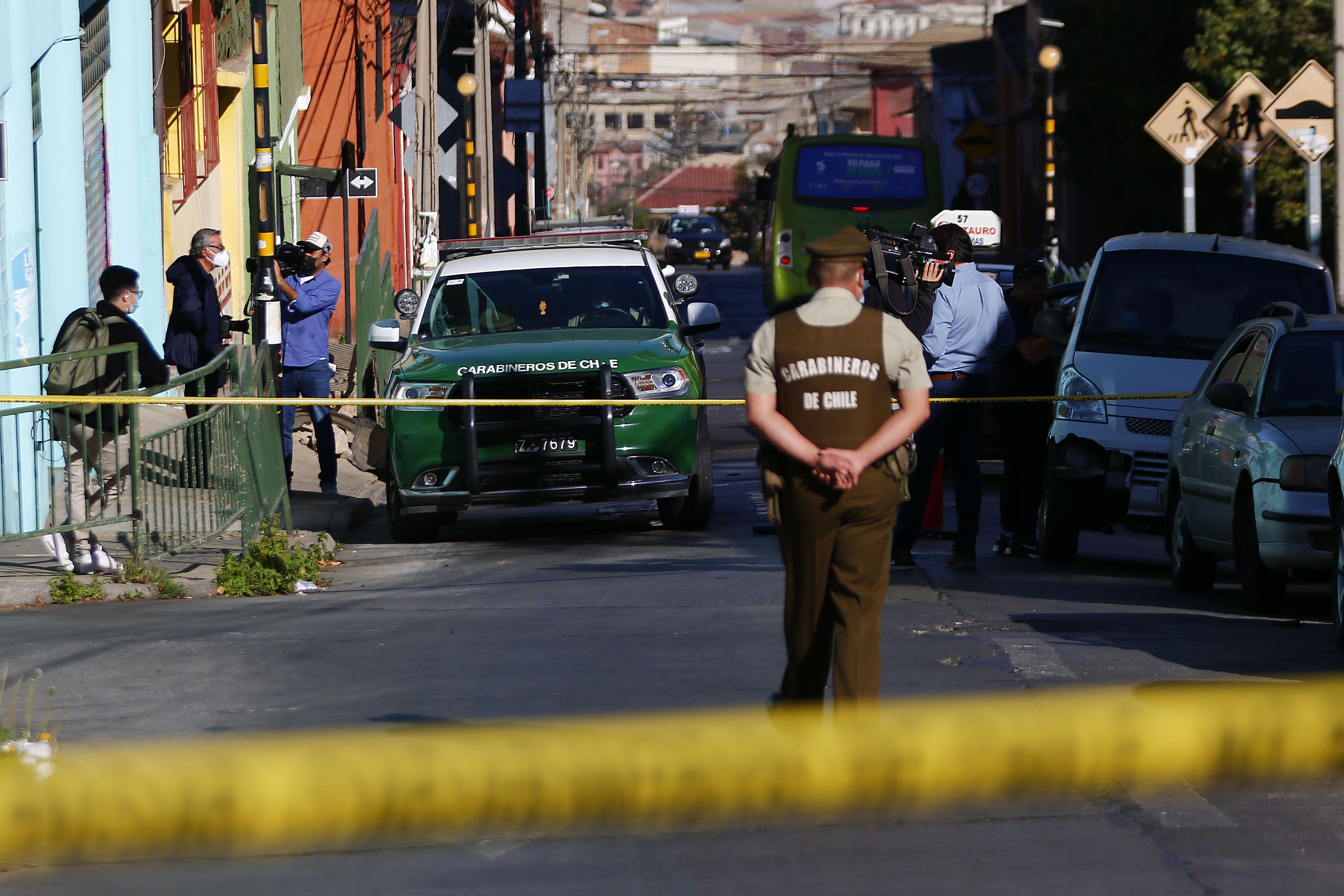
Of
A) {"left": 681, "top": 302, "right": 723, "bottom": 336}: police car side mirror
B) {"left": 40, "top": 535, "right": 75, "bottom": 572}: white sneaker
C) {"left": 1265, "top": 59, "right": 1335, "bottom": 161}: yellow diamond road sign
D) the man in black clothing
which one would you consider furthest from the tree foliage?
{"left": 40, "top": 535, "right": 75, "bottom": 572}: white sneaker

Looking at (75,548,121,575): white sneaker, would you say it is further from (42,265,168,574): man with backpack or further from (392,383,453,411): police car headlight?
(392,383,453,411): police car headlight

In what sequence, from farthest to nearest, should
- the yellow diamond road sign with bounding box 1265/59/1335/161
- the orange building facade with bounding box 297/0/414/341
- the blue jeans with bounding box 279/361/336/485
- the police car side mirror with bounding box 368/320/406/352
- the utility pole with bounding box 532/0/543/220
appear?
the utility pole with bounding box 532/0/543/220 → the orange building facade with bounding box 297/0/414/341 → the yellow diamond road sign with bounding box 1265/59/1335/161 → the blue jeans with bounding box 279/361/336/485 → the police car side mirror with bounding box 368/320/406/352

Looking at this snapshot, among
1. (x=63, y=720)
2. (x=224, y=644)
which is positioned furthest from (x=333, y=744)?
(x=224, y=644)

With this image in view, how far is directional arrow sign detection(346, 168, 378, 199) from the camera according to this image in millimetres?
24000

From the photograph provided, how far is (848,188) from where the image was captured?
33.5 meters

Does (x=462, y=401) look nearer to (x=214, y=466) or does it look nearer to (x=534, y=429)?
(x=534, y=429)

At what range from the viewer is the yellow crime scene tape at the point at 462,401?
34.5 feet

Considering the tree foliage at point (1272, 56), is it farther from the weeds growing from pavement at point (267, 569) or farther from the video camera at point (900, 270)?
the weeds growing from pavement at point (267, 569)

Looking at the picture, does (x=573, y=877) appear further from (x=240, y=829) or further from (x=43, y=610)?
(x=43, y=610)

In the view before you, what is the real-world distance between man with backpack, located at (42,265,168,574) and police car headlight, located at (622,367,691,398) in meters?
2.94

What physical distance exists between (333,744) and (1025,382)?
7.62 meters

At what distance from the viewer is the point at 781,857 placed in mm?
5238

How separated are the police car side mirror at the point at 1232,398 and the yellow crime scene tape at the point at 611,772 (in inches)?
170

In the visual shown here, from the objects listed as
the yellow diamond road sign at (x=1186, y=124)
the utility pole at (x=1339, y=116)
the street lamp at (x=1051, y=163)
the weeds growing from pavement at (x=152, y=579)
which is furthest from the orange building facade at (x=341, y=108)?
the weeds growing from pavement at (x=152, y=579)
